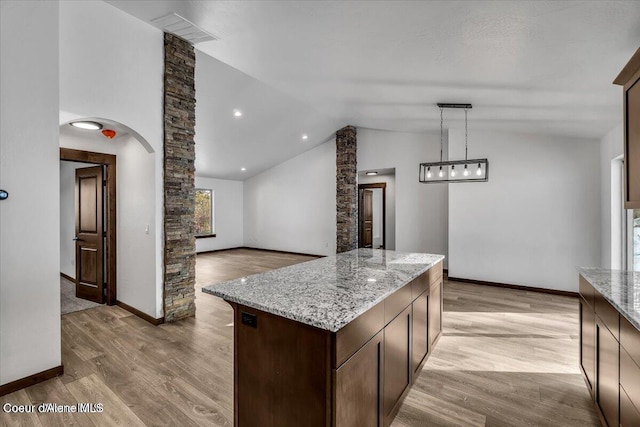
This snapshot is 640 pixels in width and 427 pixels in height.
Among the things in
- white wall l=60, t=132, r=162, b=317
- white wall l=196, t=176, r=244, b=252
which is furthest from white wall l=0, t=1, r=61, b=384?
white wall l=196, t=176, r=244, b=252

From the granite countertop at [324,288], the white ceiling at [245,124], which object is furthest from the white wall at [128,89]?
the granite countertop at [324,288]

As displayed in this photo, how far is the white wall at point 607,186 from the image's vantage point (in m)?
3.95

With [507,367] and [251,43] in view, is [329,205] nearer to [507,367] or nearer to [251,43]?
[251,43]

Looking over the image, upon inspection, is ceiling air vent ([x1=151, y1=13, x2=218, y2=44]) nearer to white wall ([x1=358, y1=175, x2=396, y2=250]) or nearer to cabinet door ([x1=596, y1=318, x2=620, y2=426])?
cabinet door ([x1=596, y1=318, x2=620, y2=426])

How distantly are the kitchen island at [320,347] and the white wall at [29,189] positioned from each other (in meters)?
1.76

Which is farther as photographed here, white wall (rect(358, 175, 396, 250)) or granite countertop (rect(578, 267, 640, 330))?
white wall (rect(358, 175, 396, 250))

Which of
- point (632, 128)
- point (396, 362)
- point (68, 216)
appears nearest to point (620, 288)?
point (632, 128)

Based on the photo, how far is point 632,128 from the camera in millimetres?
1769

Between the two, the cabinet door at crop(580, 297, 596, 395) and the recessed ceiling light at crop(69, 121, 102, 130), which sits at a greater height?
the recessed ceiling light at crop(69, 121, 102, 130)

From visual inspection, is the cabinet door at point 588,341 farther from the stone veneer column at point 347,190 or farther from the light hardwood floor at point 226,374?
the stone veneer column at point 347,190

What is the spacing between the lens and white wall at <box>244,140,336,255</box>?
8.48 m

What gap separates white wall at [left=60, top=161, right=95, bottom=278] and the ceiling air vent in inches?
123

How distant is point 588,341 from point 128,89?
463 cm

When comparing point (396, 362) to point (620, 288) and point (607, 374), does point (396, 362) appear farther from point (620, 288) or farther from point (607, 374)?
point (620, 288)
